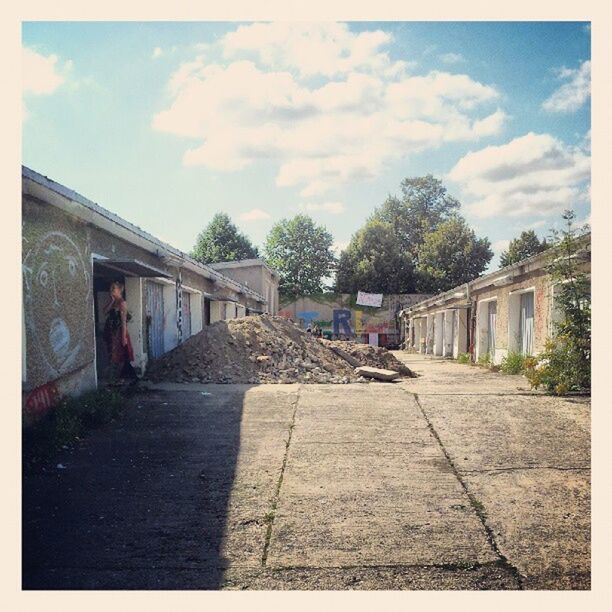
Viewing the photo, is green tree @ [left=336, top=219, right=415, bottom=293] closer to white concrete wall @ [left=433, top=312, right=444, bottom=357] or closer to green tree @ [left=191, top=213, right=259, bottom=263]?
green tree @ [left=191, top=213, right=259, bottom=263]

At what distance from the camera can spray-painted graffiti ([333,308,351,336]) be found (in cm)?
3097

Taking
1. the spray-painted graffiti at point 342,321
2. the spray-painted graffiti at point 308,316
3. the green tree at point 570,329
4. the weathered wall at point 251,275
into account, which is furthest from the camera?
the spray-painted graffiti at point 308,316

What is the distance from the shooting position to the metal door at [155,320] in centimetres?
1001

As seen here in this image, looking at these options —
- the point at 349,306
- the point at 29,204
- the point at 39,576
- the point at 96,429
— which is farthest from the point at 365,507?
the point at 349,306

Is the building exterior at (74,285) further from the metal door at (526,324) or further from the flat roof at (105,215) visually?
the metal door at (526,324)

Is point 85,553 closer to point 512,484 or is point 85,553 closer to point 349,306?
point 512,484

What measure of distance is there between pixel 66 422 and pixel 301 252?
33.9m

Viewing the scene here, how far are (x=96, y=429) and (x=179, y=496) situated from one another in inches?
88.5

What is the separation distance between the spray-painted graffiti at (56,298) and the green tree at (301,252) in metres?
30.6

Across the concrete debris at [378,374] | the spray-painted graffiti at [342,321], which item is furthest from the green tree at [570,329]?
the spray-painted graffiti at [342,321]

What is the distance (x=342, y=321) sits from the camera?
3122cm

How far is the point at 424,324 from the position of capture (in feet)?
89.8

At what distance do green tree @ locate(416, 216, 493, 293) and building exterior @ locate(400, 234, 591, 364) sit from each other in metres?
9.11

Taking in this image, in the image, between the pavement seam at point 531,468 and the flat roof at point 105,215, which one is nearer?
the pavement seam at point 531,468
